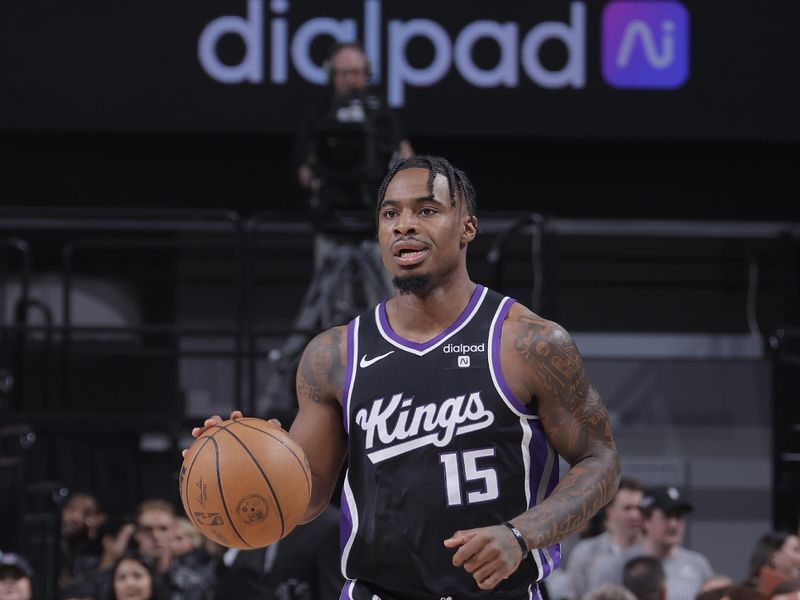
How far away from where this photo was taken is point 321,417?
14.5 ft

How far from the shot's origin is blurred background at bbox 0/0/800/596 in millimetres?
9922

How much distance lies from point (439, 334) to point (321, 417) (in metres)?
0.41

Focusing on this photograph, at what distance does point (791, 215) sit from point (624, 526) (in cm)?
388

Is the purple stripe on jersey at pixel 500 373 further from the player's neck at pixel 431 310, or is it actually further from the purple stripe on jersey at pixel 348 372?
the purple stripe on jersey at pixel 348 372

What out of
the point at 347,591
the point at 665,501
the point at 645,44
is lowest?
the point at 665,501

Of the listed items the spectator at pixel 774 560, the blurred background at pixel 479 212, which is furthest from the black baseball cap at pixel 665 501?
the blurred background at pixel 479 212

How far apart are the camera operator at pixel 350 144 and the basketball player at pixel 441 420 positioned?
4.38 metres

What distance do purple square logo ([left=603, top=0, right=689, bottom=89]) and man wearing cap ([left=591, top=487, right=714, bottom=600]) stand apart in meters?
3.25

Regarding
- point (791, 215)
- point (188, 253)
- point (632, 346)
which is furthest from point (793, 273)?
point (188, 253)

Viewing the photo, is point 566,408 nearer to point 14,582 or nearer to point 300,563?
point 300,563

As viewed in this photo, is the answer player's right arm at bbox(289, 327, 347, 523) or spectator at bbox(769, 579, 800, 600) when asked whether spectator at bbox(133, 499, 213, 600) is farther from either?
player's right arm at bbox(289, 327, 347, 523)

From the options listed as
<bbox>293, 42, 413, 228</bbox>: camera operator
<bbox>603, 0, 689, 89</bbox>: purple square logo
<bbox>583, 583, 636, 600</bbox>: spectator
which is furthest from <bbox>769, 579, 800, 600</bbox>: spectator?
<bbox>603, 0, 689, 89</bbox>: purple square logo

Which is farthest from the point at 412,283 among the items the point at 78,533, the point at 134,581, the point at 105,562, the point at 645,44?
the point at 645,44

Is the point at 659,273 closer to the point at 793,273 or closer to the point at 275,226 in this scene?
the point at 793,273
